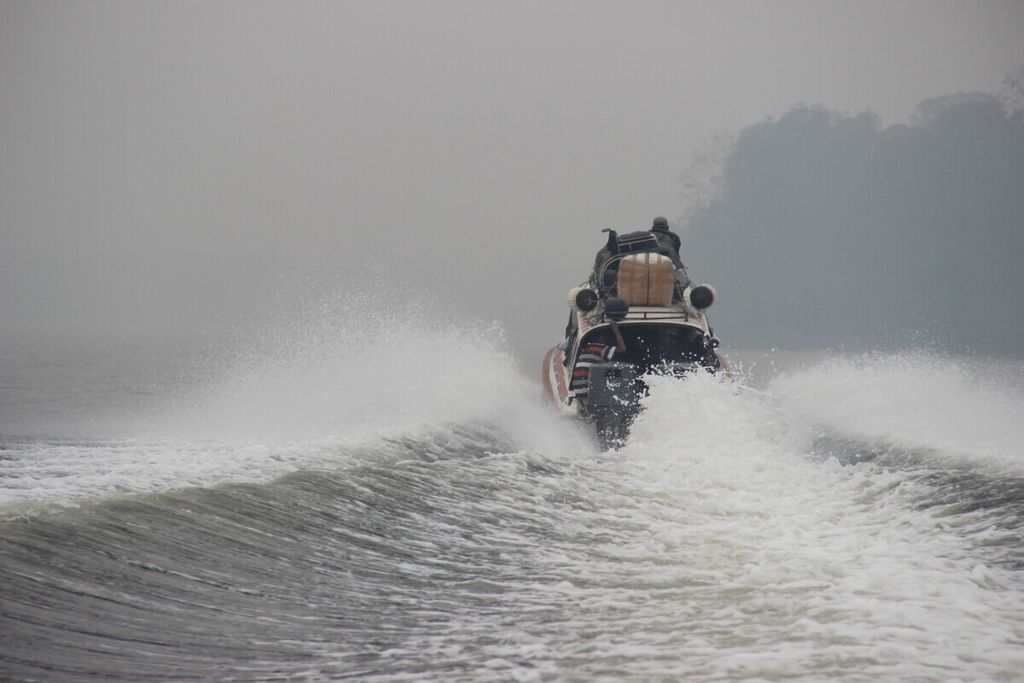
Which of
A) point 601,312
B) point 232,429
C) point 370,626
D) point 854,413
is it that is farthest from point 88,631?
point 854,413

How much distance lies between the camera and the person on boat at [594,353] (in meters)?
15.7

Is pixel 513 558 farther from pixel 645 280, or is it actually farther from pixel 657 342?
pixel 645 280

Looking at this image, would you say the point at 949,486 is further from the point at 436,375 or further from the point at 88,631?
the point at 436,375

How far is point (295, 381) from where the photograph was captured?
71.5ft

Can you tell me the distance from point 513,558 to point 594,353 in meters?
8.91

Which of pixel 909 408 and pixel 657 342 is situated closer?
pixel 657 342

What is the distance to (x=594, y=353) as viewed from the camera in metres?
16.0

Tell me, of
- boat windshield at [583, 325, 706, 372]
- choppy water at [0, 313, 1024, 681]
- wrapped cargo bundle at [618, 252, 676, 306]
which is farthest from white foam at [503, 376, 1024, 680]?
wrapped cargo bundle at [618, 252, 676, 306]

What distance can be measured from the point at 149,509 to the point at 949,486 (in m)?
7.84

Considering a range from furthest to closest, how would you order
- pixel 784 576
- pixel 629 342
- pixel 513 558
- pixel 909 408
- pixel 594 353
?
pixel 909 408
pixel 629 342
pixel 594 353
pixel 513 558
pixel 784 576

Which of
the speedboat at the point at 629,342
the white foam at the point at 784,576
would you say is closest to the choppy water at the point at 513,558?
the white foam at the point at 784,576

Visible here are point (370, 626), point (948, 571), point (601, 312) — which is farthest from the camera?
point (601, 312)

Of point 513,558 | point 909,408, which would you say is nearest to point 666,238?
point 909,408

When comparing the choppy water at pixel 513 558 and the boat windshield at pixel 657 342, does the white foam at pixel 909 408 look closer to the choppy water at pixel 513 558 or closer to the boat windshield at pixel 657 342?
the choppy water at pixel 513 558
